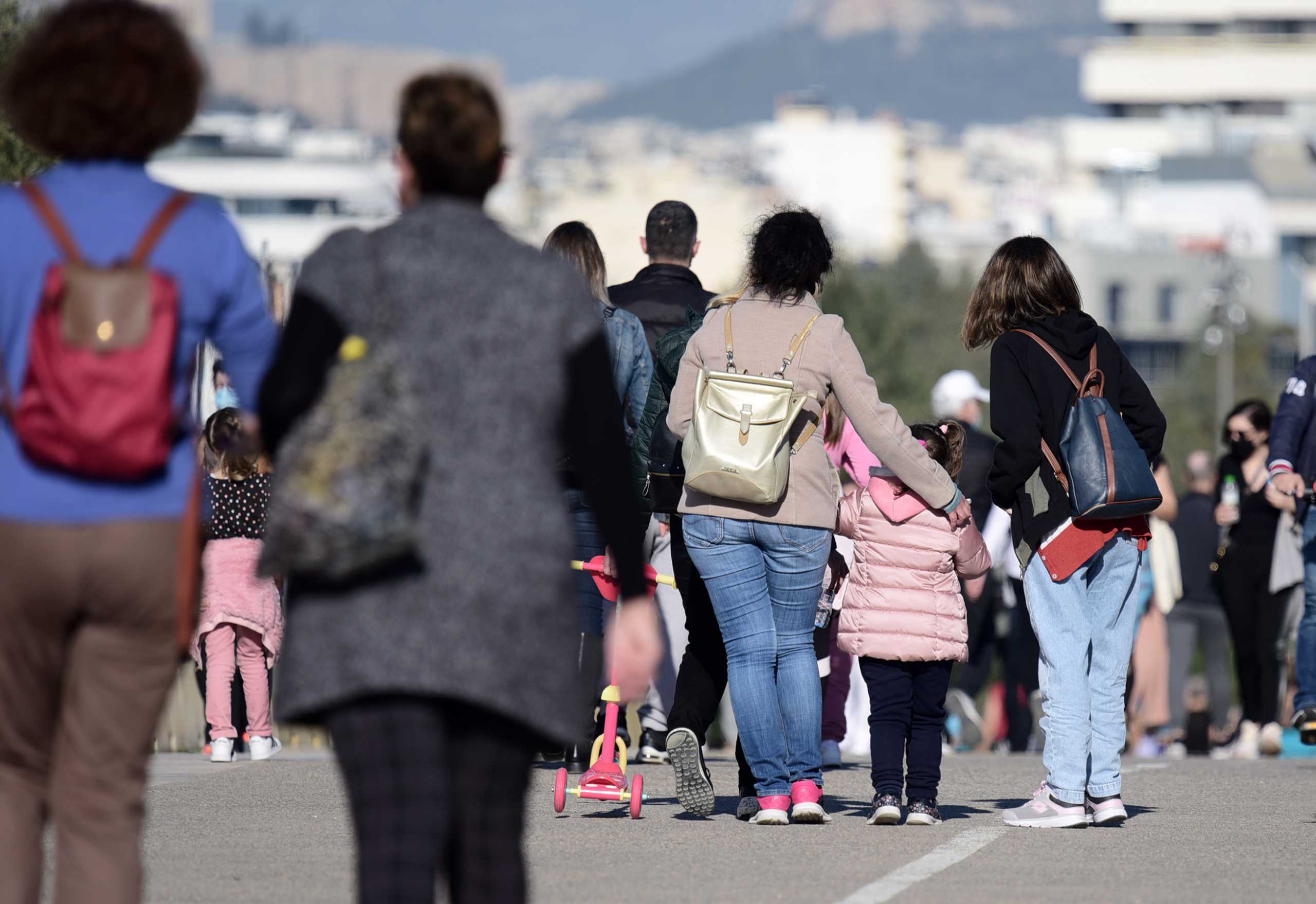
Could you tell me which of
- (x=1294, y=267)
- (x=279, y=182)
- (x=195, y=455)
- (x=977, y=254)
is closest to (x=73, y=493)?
(x=195, y=455)

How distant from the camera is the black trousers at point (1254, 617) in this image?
547 inches

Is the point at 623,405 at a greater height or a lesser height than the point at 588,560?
greater

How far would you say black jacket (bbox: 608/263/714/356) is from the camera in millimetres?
10148

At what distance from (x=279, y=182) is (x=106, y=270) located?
164336 millimetres

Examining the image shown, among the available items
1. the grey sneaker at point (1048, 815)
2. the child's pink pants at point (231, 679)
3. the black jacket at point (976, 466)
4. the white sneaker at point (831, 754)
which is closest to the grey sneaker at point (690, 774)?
the grey sneaker at point (1048, 815)

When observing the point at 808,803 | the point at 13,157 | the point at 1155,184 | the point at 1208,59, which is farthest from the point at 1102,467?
the point at 1208,59

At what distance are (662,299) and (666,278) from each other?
0.10m

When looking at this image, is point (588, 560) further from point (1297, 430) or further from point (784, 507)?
point (1297, 430)

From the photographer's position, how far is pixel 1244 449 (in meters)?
14.0

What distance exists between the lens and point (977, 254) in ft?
633

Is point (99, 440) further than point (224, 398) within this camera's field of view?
No

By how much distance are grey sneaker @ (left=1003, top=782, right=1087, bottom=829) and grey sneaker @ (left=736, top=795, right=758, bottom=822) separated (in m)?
0.88

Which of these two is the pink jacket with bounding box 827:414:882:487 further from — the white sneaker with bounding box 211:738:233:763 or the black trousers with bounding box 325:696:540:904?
the black trousers with bounding box 325:696:540:904

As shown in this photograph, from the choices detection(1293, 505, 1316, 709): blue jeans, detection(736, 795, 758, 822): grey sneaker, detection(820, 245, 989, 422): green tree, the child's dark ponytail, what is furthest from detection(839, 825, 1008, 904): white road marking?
detection(820, 245, 989, 422): green tree
